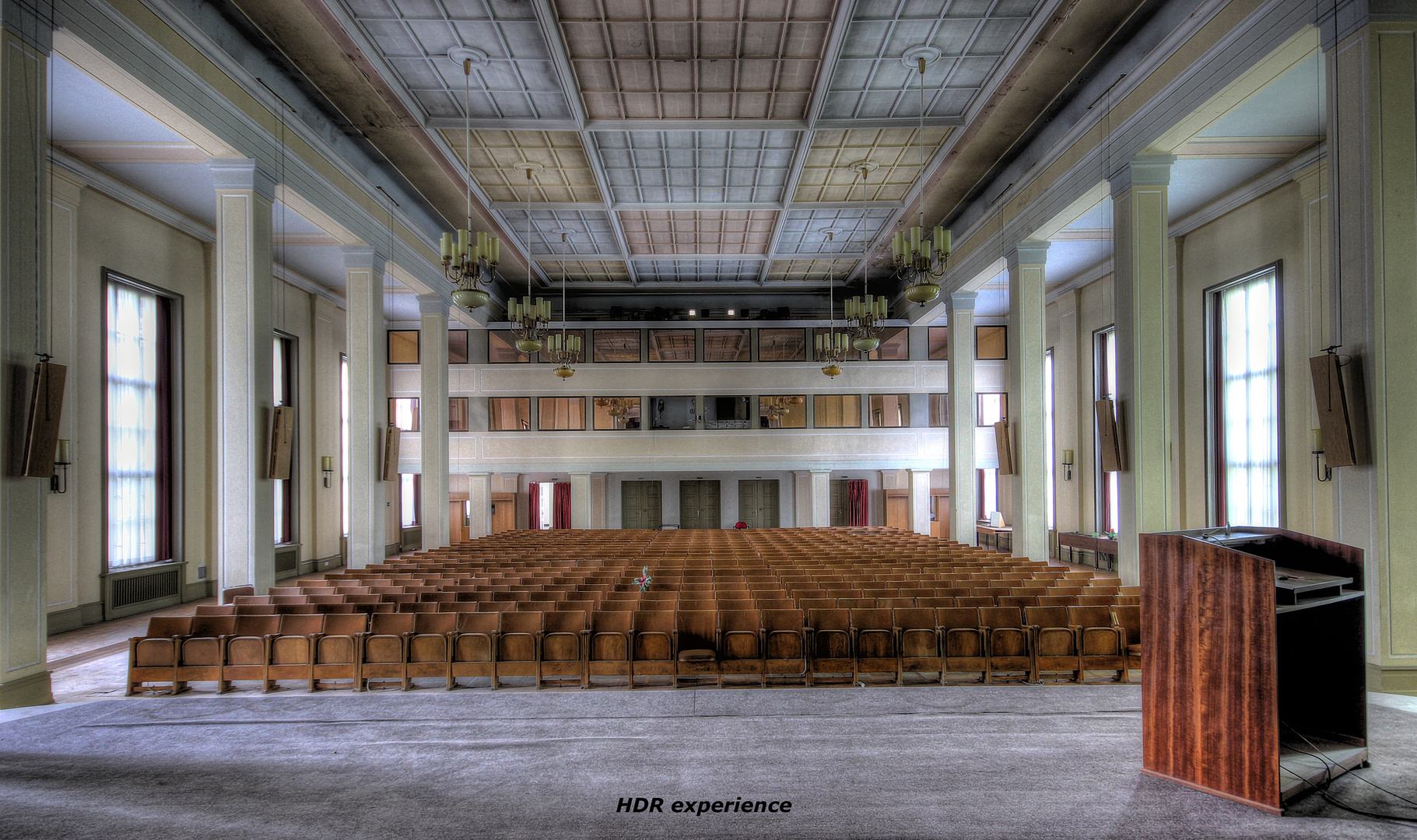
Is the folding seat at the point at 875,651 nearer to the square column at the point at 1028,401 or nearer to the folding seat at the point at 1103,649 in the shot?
the folding seat at the point at 1103,649

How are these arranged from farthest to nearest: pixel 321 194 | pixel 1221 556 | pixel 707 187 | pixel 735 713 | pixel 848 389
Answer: pixel 848 389, pixel 707 187, pixel 321 194, pixel 735 713, pixel 1221 556

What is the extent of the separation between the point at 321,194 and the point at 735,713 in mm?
8827

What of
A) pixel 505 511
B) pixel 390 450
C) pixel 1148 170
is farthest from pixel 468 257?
pixel 505 511

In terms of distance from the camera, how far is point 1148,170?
7.94m

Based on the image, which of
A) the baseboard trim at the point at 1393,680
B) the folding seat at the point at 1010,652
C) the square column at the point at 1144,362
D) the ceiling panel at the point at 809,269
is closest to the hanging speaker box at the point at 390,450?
the ceiling panel at the point at 809,269

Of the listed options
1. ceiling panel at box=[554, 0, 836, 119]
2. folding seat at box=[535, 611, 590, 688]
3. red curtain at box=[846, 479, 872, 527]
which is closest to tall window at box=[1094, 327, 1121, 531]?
red curtain at box=[846, 479, 872, 527]

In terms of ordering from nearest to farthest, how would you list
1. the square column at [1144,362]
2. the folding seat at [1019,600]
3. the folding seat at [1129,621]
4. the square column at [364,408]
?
the folding seat at [1129,621]
the folding seat at [1019,600]
the square column at [1144,362]
the square column at [364,408]

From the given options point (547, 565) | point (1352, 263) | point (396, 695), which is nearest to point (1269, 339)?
point (1352, 263)

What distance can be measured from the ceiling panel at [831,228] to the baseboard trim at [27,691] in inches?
451

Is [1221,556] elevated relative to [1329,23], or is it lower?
lower

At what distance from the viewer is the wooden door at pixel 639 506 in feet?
68.2

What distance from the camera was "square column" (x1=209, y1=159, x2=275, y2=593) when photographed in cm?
779

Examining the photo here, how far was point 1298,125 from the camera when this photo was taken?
808cm

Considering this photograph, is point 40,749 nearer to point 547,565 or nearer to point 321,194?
point 547,565
